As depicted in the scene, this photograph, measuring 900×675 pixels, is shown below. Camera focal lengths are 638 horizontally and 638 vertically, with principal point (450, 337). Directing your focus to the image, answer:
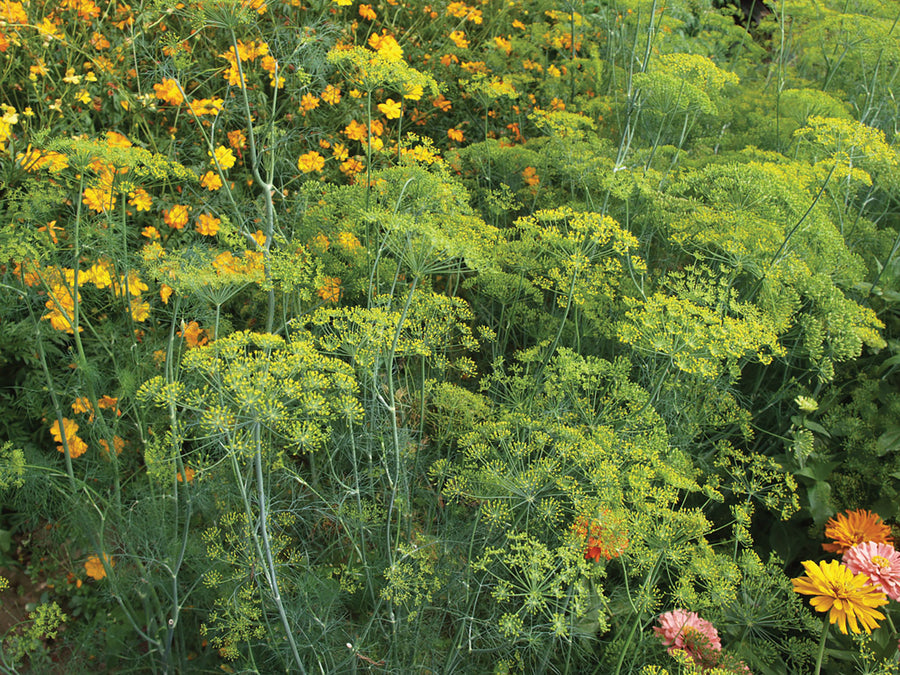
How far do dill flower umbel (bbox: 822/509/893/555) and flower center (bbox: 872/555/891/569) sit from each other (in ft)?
1.05

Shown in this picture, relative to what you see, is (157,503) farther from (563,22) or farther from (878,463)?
(563,22)

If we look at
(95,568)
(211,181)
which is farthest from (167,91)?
(95,568)

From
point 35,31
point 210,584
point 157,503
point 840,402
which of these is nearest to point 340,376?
point 210,584

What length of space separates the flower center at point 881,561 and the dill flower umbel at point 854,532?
12.6 inches

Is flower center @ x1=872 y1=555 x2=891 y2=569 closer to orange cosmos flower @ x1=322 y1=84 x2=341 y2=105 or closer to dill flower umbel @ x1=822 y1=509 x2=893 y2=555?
dill flower umbel @ x1=822 y1=509 x2=893 y2=555

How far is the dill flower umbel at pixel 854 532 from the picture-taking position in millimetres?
2363

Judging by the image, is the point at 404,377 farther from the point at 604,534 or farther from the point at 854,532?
the point at 854,532

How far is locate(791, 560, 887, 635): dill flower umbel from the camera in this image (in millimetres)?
1841

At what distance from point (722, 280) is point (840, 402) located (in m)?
1.31

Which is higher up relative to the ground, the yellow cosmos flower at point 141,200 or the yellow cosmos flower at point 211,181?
the yellow cosmos flower at point 211,181

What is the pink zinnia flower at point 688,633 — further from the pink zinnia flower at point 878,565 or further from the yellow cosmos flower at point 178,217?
the yellow cosmos flower at point 178,217

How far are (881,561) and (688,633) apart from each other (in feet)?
2.13

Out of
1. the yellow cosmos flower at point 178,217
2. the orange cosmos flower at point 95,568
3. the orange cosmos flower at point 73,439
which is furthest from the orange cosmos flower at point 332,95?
the orange cosmos flower at point 95,568

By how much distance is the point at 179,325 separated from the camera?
304 centimetres
